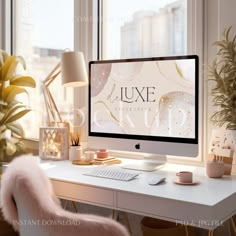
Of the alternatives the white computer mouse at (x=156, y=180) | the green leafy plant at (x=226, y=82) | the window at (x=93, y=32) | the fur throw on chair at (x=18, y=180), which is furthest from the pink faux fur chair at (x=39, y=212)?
the window at (x=93, y=32)

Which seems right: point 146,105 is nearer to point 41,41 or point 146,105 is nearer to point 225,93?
point 225,93

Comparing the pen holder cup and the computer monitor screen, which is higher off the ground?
the computer monitor screen

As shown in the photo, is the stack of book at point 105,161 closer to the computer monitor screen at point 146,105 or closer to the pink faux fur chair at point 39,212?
the computer monitor screen at point 146,105

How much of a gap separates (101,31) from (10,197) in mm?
1677

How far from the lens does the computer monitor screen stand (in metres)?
1.99

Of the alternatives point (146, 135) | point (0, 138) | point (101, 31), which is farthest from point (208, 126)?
point (0, 138)

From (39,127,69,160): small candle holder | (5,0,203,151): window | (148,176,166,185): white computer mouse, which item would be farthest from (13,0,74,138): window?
(148,176,166,185): white computer mouse

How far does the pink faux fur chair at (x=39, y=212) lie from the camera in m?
1.32

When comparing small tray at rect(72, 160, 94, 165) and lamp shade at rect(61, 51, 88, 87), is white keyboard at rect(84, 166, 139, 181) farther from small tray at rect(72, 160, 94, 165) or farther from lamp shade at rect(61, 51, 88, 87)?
lamp shade at rect(61, 51, 88, 87)

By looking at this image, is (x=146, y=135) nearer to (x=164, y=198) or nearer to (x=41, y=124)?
(x=164, y=198)

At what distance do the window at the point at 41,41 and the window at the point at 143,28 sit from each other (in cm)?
33

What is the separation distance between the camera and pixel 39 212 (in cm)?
133

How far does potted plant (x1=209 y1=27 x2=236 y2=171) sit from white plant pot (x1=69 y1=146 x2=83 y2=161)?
2.76ft

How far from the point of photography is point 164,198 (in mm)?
1539
